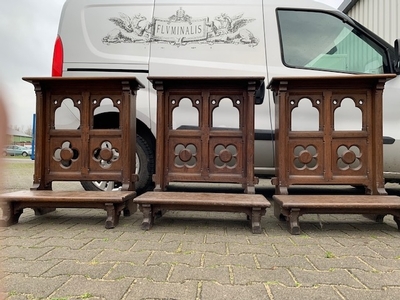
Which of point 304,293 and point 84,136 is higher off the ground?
point 84,136

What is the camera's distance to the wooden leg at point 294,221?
242 cm

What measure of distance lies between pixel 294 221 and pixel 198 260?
94 centimetres

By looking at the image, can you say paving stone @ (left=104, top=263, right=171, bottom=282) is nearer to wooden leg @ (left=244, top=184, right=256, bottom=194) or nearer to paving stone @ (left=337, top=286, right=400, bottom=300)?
paving stone @ (left=337, top=286, right=400, bottom=300)

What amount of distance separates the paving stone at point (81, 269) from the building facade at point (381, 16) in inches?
251

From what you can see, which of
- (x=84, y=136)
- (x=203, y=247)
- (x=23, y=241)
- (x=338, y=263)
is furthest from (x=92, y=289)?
(x=84, y=136)

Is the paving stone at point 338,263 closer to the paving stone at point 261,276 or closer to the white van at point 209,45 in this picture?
the paving stone at point 261,276

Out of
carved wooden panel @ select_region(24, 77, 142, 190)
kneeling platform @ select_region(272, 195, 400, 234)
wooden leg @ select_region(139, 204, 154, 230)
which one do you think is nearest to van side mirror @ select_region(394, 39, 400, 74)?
kneeling platform @ select_region(272, 195, 400, 234)

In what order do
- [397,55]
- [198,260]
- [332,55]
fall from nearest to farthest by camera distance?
1. [198,260]
2. [397,55]
3. [332,55]

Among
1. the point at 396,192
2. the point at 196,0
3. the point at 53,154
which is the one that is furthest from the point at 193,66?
the point at 396,192

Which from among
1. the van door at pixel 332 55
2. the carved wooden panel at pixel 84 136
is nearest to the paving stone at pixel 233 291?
the carved wooden panel at pixel 84 136

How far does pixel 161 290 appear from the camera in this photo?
1.43 m

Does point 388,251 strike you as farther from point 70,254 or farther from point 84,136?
point 84,136

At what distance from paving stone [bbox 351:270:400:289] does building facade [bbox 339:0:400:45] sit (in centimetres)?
567

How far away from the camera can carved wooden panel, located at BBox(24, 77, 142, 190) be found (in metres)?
3.03
